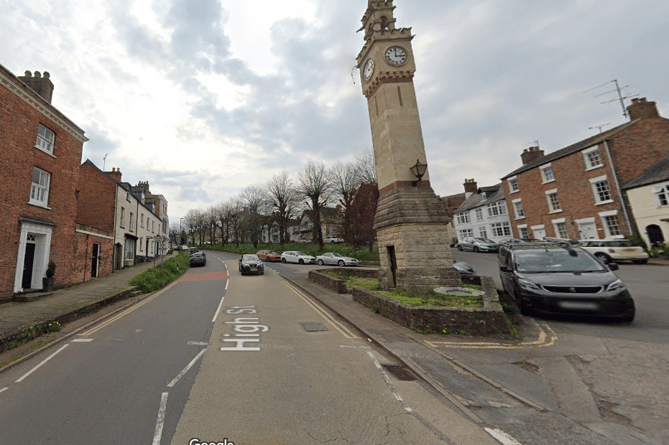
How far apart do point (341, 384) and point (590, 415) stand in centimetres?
295

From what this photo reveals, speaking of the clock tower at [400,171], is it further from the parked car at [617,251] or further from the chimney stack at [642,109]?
the chimney stack at [642,109]

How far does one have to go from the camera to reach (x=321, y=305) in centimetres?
1015

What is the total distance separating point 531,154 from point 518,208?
20.5 ft

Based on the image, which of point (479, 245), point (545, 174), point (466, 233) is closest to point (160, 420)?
point (479, 245)

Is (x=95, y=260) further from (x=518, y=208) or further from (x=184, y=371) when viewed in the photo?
(x=518, y=208)

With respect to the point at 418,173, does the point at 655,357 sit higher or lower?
lower

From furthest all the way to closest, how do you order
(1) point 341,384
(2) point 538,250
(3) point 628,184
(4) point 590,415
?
1. (3) point 628,184
2. (2) point 538,250
3. (1) point 341,384
4. (4) point 590,415

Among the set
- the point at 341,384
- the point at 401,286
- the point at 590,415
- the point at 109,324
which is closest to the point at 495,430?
the point at 590,415

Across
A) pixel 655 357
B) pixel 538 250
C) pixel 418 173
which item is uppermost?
pixel 418 173

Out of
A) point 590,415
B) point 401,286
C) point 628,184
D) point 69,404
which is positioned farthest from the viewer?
point 628,184

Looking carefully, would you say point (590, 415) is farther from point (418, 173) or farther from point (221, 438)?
point (418, 173)

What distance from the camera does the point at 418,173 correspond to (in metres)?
9.90

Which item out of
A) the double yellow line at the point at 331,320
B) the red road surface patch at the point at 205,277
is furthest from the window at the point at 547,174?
the red road surface patch at the point at 205,277

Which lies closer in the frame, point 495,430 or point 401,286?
point 495,430
